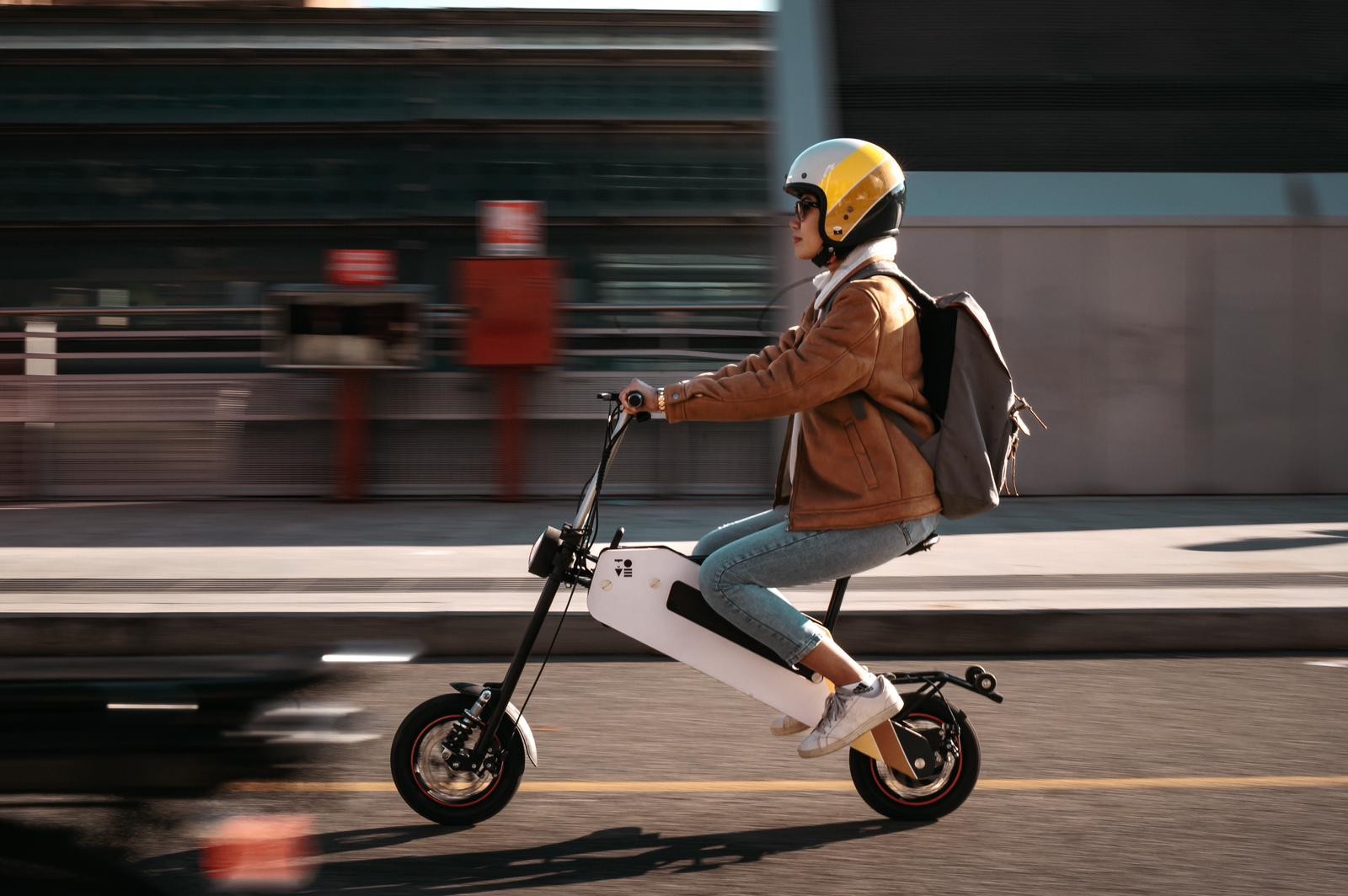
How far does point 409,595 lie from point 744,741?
2800 millimetres

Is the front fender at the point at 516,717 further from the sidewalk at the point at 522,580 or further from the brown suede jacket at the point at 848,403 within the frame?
the sidewalk at the point at 522,580

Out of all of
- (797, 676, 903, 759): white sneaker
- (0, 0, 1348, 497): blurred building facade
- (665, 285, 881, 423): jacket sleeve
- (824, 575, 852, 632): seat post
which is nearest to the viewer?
(665, 285, 881, 423): jacket sleeve

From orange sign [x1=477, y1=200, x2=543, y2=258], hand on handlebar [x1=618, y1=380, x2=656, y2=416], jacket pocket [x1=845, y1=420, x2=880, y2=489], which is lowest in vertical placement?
jacket pocket [x1=845, y1=420, x2=880, y2=489]

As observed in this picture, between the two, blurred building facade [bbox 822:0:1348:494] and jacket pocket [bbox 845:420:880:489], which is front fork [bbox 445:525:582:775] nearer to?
jacket pocket [bbox 845:420:880:489]

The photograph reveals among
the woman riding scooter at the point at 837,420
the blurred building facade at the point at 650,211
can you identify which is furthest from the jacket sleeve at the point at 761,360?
the blurred building facade at the point at 650,211

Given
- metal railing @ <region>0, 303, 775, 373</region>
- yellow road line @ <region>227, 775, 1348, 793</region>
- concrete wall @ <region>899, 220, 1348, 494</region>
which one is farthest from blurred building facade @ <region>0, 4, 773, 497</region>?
yellow road line @ <region>227, 775, 1348, 793</region>

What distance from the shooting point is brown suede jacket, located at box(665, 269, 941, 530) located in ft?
12.1

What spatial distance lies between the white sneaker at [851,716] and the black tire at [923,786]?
26 cm

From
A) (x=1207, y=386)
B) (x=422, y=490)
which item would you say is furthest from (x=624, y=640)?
(x=1207, y=386)

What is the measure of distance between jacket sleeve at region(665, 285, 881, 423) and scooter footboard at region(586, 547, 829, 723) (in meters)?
0.44

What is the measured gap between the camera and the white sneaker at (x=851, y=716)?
3783mm

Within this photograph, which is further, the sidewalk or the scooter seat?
the sidewalk

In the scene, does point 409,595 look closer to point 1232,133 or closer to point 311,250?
point 311,250

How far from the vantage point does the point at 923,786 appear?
4066 mm
